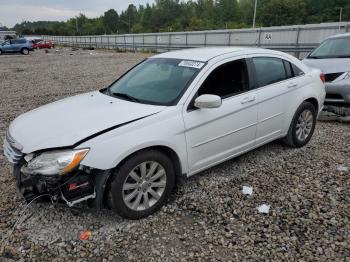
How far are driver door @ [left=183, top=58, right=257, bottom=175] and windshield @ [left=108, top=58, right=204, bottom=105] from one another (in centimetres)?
21

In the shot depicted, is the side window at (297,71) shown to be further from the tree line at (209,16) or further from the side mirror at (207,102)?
the tree line at (209,16)

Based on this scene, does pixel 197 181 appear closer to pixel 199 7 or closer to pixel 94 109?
pixel 94 109

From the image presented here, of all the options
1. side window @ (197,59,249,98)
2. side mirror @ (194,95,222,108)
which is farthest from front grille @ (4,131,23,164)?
side window @ (197,59,249,98)

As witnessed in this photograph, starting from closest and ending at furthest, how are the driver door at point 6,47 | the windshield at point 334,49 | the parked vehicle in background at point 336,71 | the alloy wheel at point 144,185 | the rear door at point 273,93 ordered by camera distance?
the alloy wheel at point 144,185, the rear door at point 273,93, the parked vehicle in background at point 336,71, the windshield at point 334,49, the driver door at point 6,47

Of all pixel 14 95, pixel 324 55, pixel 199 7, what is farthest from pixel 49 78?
pixel 199 7

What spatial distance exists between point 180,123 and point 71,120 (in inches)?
44.2

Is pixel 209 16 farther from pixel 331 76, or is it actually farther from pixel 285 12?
pixel 331 76

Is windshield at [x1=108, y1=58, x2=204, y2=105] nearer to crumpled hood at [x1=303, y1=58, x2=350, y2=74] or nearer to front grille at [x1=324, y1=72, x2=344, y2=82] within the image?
front grille at [x1=324, y1=72, x2=344, y2=82]

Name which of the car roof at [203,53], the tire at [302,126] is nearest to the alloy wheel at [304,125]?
the tire at [302,126]

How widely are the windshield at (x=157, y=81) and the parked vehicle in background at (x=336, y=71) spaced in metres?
4.06

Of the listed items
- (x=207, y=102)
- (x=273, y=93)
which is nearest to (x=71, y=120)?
(x=207, y=102)

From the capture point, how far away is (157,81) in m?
3.89

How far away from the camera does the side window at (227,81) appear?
366 cm

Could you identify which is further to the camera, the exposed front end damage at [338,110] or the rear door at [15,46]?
the rear door at [15,46]
